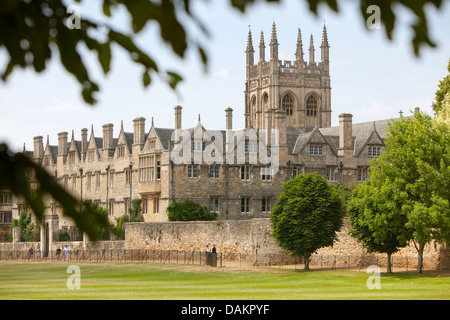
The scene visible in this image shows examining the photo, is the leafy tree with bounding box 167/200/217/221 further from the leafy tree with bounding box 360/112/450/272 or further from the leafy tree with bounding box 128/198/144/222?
the leafy tree with bounding box 360/112/450/272

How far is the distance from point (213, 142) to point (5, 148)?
2088 inches

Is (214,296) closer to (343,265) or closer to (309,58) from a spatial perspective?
(343,265)

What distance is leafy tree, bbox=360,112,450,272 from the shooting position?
110ft

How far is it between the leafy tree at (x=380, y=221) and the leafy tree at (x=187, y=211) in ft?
60.2

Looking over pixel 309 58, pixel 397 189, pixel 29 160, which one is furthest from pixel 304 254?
pixel 309 58

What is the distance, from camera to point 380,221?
35000 millimetres

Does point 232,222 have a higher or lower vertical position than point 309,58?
lower

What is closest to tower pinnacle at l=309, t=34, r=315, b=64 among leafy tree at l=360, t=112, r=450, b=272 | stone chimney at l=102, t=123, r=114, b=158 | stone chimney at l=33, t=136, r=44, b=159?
stone chimney at l=33, t=136, r=44, b=159

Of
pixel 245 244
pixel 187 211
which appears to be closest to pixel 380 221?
pixel 245 244

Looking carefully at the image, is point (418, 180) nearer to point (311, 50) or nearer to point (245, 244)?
point (245, 244)

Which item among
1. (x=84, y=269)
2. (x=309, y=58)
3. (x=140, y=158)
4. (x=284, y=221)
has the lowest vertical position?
(x=84, y=269)

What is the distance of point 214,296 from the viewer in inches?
1012

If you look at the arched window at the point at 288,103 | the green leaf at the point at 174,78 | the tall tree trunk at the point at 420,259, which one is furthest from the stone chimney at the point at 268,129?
Result: the green leaf at the point at 174,78

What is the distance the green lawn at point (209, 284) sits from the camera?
2580 cm
